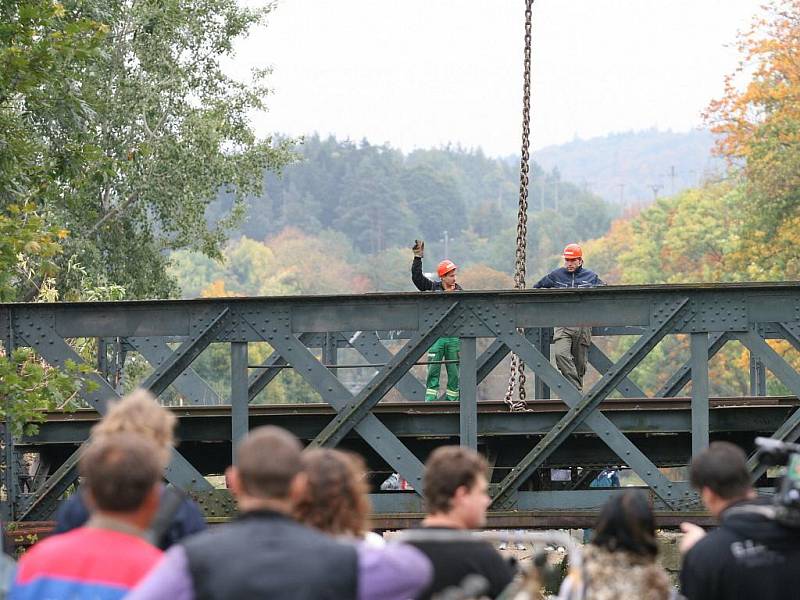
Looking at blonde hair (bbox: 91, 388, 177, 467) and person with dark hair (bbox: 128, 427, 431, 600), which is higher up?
blonde hair (bbox: 91, 388, 177, 467)

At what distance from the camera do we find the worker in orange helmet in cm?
1650

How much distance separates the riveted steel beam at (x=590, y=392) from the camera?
42.3ft

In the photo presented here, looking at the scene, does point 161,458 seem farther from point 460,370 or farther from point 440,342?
point 440,342

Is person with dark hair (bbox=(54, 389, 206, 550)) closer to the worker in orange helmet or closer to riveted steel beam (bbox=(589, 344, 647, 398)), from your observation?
the worker in orange helmet

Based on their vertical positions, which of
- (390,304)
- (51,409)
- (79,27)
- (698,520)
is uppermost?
(79,27)

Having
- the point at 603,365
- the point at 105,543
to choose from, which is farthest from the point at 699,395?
the point at 105,543

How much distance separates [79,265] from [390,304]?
69.2ft

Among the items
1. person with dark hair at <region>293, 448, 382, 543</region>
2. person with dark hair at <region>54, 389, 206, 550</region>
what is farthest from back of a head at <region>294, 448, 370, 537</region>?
person with dark hair at <region>54, 389, 206, 550</region>

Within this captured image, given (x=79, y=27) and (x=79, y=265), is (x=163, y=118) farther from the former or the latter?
(x=79, y=27)

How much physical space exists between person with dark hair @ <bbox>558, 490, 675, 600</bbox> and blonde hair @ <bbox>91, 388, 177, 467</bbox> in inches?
68.6

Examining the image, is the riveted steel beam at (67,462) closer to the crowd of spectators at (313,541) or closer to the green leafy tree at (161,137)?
the crowd of spectators at (313,541)

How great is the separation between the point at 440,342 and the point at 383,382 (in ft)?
17.1

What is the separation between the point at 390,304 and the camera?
13.1 meters

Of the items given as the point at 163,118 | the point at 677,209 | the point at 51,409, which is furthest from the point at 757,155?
the point at 677,209
